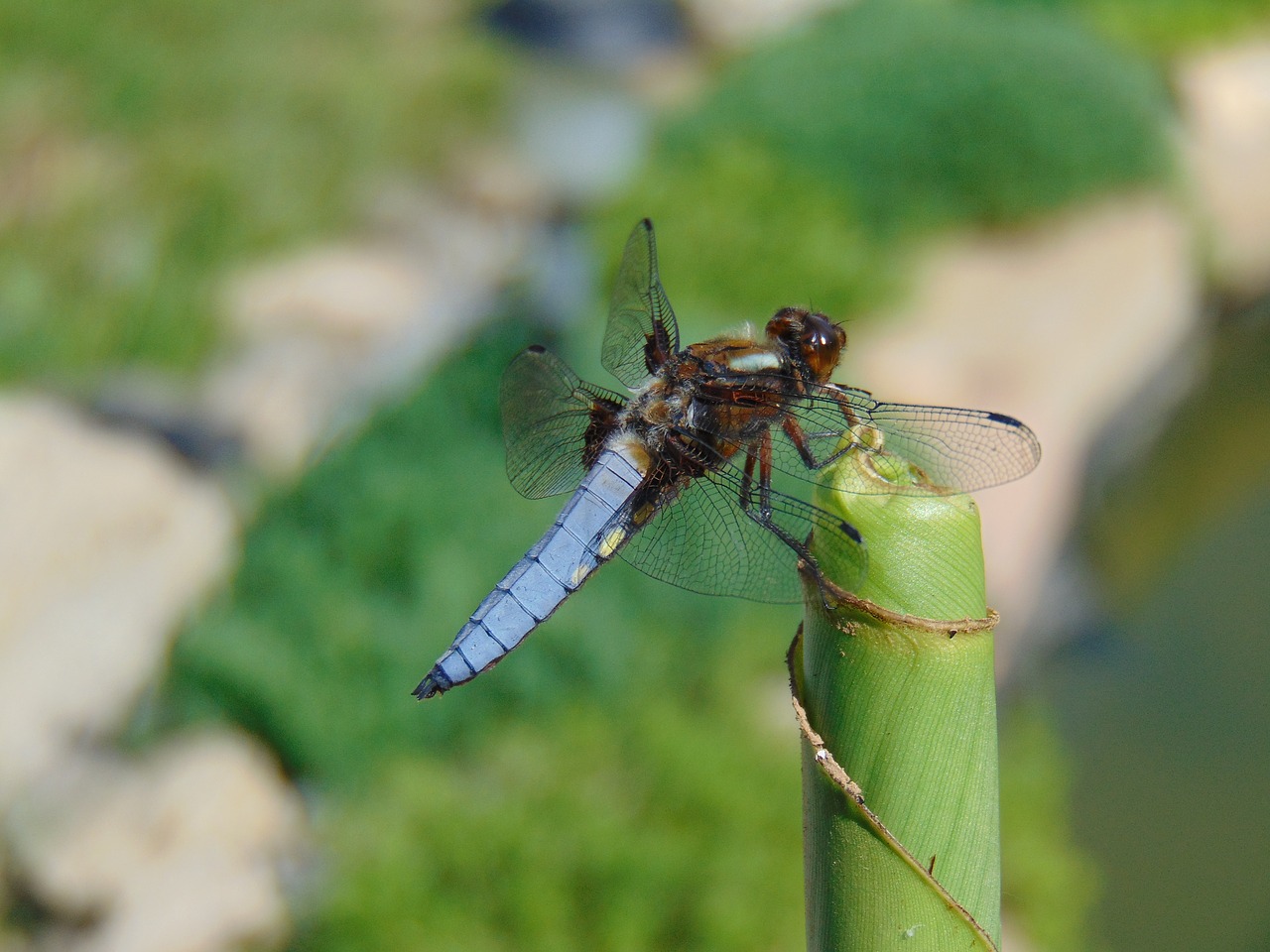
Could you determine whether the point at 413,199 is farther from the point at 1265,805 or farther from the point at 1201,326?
the point at 1265,805

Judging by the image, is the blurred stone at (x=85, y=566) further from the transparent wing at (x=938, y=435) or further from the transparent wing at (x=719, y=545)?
the transparent wing at (x=938, y=435)

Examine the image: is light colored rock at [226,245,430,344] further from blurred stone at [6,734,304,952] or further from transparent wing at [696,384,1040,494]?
transparent wing at [696,384,1040,494]

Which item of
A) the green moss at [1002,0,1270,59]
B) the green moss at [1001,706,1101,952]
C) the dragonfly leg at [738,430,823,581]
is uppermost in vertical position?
the green moss at [1002,0,1270,59]

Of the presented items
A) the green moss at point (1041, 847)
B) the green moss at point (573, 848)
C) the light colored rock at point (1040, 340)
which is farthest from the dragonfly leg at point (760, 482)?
the light colored rock at point (1040, 340)

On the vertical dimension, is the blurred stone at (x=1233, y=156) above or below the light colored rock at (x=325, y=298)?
above

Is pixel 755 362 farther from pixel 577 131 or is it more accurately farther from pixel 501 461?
pixel 577 131

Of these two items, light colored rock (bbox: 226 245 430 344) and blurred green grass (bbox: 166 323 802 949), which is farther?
light colored rock (bbox: 226 245 430 344)

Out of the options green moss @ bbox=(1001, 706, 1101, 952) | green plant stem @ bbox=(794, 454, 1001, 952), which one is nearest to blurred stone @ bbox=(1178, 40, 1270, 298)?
green moss @ bbox=(1001, 706, 1101, 952)
